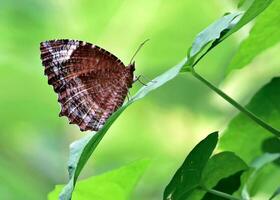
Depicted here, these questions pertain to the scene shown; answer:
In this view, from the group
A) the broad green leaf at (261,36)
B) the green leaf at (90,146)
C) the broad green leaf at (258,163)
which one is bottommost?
the broad green leaf at (258,163)

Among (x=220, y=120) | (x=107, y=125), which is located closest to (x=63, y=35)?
(x=220, y=120)

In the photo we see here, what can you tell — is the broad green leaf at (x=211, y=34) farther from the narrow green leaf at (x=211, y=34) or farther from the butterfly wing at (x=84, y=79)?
the butterfly wing at (x=84, y=79)

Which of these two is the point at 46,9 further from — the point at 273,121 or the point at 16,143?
the point at 273,121

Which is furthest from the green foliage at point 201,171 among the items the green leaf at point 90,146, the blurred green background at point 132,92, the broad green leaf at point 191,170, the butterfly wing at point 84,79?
the blurred green background at point 132,92

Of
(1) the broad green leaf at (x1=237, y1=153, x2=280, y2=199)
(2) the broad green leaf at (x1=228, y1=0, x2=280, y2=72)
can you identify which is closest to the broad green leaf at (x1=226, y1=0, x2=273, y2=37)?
(2) the broad green leaf at (x1=228, y1=0, x2=280, y2=72)

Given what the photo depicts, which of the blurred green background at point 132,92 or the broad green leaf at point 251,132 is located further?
the blurred green background at point 132,92

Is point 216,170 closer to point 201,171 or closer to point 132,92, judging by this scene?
point 201,171

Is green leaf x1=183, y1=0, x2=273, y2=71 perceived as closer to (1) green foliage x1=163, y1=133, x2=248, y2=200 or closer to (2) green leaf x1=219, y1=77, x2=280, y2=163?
(1) green foliage x1=163, y1=133, x2=248, y2=200
